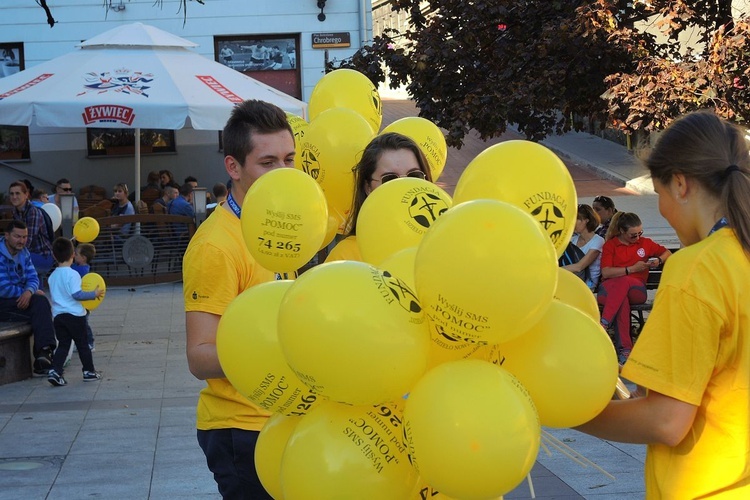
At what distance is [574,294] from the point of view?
256cm

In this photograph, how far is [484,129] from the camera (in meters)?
9.83

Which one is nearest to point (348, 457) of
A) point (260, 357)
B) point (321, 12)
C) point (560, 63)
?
point (260, 357)

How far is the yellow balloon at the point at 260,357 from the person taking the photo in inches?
97.0

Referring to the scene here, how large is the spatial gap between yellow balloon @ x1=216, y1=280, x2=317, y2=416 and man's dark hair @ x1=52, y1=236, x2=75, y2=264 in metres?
7.13

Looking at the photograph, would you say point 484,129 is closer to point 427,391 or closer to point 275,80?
point 427,391

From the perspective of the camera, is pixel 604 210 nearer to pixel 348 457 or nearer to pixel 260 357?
pixel 260 357

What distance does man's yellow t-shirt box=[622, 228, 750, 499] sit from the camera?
7.48 feet

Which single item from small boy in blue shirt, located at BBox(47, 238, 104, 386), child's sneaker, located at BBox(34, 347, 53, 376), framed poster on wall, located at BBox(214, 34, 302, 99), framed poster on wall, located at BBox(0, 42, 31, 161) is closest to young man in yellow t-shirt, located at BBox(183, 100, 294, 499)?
small boy in blue shirt, located at BBox(47, 238, 104, 386)

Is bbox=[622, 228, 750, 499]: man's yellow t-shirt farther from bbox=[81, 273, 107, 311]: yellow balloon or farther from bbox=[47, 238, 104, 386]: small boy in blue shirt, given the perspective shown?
bbox=[81, 273, 107, 311]: yellow balloon

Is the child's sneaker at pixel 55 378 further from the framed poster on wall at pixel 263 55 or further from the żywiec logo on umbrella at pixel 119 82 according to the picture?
the framed poster on wall at pixel 263 55

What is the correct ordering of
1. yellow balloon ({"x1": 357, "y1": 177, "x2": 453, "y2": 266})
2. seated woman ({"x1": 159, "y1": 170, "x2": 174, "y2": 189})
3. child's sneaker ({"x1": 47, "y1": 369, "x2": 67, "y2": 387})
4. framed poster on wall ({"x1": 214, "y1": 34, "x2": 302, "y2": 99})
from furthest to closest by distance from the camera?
framed poster on wall ({"x1": 214, "y1": 34, "x2": 302, "y2": 99}) < seated woman ({"x1": 159, "y1": 170, "x2": 174, "y2": 189}) < child's sneaker ({"x1": 47, "y1": 369, "x2": 67, "y2": 387}) < yellow balloon ({"x1": 357, "y1": 177, "x2": 453, "y2": 266})

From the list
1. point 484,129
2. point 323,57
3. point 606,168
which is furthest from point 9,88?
point 606,168

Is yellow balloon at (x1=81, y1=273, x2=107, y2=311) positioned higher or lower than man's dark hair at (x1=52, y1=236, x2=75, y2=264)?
lower

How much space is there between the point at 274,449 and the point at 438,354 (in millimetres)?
605
